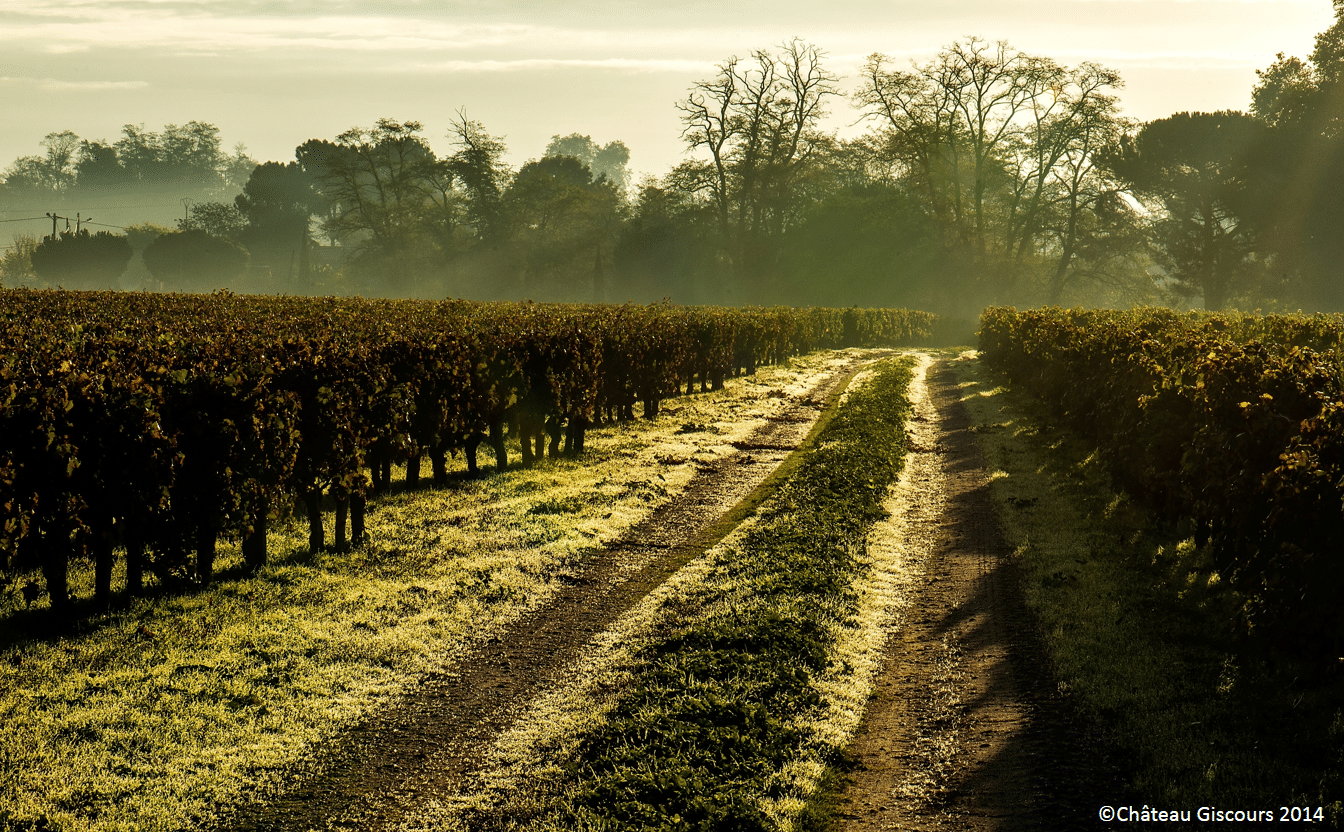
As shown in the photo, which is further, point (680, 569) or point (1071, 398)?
point (1071, 398)

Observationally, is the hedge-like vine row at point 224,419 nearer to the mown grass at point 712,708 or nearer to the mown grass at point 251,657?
the mown grass at point 251,657

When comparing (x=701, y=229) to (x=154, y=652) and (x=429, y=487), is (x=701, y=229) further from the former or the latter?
(x=154, y=652)

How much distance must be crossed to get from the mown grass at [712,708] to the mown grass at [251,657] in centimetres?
126

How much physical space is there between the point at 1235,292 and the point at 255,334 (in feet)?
200

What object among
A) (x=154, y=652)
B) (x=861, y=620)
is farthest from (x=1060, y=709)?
(x=154, y=652)

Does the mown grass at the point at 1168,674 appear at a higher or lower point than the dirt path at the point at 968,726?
higher

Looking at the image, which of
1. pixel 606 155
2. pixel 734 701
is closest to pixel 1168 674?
pixel 734 701

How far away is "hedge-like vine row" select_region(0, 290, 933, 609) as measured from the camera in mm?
5996

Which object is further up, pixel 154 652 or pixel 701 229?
pixel 701 229

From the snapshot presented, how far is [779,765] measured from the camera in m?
4.78

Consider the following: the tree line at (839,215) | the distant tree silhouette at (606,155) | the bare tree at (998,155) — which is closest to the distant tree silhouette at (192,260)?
the tree line at (839,215)

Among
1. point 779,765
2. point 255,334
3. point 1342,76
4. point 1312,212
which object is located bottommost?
point 779,765

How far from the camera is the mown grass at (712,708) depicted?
4371mm

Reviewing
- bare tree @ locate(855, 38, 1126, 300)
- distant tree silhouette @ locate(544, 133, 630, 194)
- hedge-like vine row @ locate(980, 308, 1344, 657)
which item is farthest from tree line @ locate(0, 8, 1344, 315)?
distant tree silhouette @ locate(544, 133, 630, 194)
